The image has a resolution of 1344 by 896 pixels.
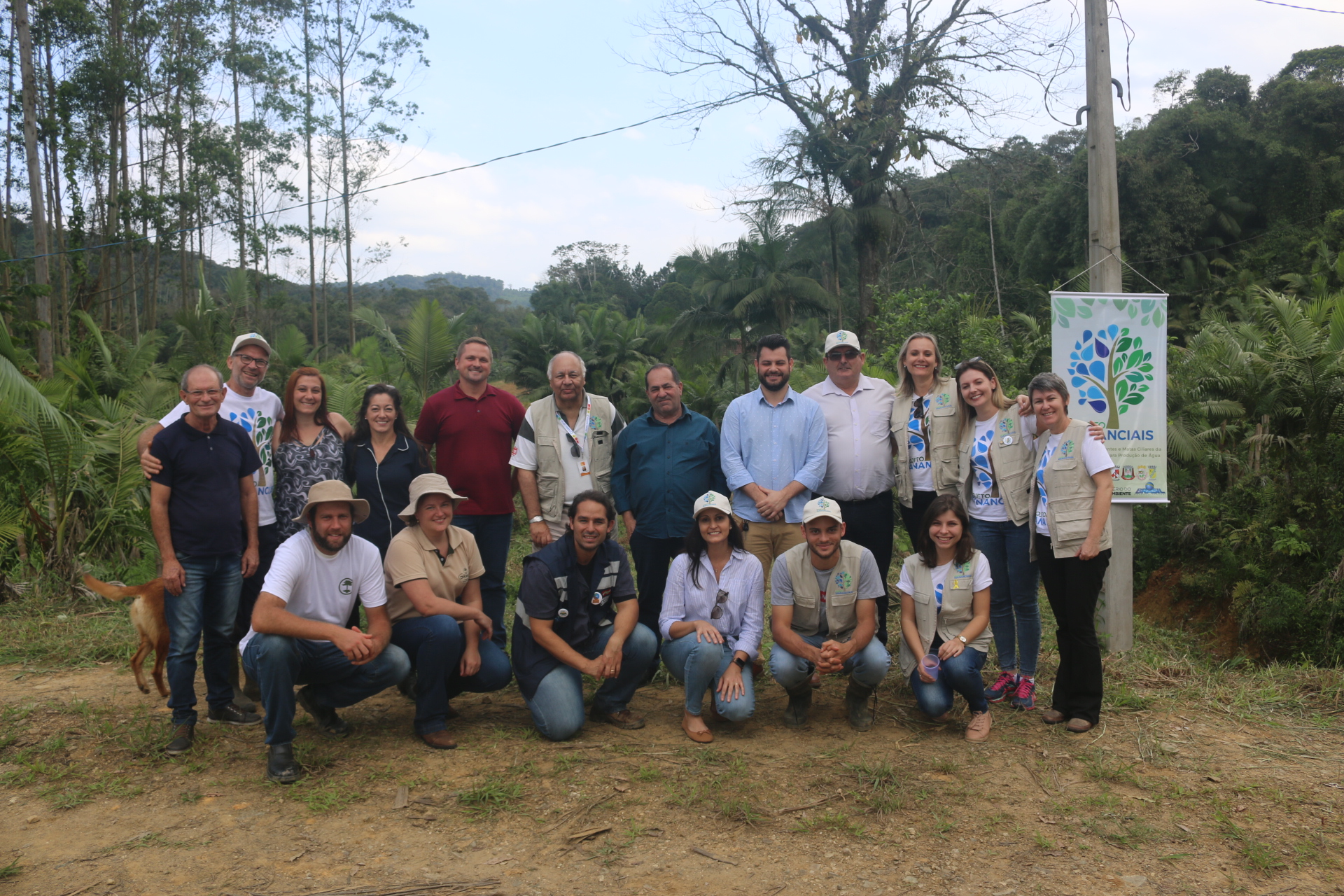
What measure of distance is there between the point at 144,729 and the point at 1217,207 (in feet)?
96.9

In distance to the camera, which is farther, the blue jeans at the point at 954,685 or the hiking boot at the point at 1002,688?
the hiking boot at the point at 1002,688

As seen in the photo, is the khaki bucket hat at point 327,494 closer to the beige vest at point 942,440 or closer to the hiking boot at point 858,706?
the hiking boot at point 858,706

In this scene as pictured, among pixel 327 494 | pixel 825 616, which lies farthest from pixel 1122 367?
pixel 327 494

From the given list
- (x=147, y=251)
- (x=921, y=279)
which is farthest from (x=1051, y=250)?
(x=147, y=251)

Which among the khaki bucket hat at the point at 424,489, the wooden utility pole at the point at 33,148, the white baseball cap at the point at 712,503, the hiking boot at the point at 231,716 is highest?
the wooden utility pole at the point at 33,148

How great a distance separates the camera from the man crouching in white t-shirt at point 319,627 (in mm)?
3908

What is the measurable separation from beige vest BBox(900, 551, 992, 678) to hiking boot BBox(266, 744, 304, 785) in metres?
2.86

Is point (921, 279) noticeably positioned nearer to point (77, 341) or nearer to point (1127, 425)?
point (77, 341)

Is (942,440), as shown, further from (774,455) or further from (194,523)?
(194,523)

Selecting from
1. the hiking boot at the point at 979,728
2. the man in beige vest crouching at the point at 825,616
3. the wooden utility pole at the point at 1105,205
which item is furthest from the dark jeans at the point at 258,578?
the wooden utility pole at the point at 1105,205

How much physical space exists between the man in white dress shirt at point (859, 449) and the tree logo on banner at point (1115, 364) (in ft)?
5.02

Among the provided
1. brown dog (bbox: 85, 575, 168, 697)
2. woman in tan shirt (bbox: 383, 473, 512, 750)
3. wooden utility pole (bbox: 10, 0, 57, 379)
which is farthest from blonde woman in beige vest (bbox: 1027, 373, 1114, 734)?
wooden utility pole (bbox: 10, 0, 57, 379)

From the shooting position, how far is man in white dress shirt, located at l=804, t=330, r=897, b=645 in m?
5.00

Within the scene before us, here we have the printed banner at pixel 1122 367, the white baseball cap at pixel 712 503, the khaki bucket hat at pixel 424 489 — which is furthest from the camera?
the printed banner at pixel 1122 367
